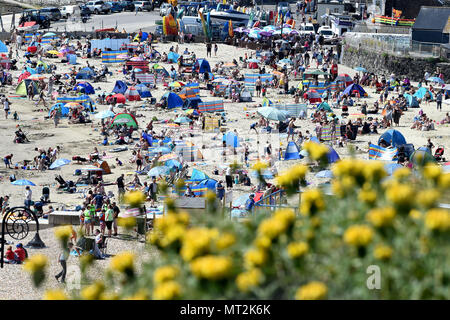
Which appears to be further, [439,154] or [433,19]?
A: [433,19]

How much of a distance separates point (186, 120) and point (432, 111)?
36.4ft

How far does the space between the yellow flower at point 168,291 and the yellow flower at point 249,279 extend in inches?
14.3

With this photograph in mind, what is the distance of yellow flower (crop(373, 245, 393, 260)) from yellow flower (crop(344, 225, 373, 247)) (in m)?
0.08

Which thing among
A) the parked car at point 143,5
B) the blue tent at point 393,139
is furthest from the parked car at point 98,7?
the blue tent at point 393,139

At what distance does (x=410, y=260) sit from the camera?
168 inches

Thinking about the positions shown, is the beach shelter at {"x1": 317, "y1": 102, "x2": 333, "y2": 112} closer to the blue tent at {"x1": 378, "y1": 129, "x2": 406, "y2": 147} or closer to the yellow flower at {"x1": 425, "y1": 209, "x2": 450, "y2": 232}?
the blue tent at {"x1": 378, "y1": 129, "x2": 406, "y2": 147}

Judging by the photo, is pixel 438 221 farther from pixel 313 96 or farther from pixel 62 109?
pixel 313 96

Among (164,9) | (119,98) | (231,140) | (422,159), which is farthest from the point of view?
(164,9)

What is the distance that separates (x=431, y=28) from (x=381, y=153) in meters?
23.2

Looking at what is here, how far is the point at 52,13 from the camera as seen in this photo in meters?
58.1

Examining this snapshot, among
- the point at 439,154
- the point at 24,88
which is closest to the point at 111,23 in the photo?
the point at 24,88

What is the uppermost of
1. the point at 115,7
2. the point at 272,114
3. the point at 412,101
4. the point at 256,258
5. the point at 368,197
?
the point at 368,197

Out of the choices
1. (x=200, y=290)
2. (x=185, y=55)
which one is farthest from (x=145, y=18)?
(x=200, y=290)

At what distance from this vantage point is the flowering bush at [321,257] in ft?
13.5
